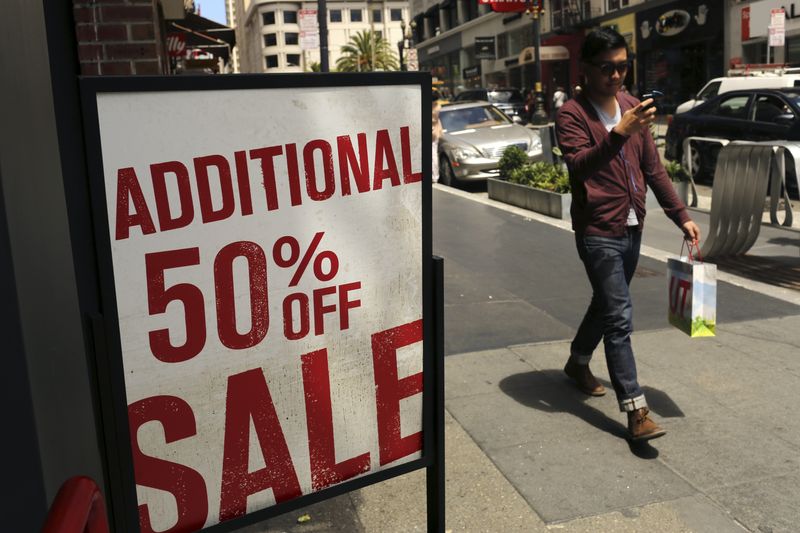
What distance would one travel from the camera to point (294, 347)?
2367 mm

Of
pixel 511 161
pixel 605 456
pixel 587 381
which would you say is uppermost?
pixel 511 161

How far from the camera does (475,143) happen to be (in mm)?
15047

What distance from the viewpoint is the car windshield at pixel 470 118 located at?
53.2 ft

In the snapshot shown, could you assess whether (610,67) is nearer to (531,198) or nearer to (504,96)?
(531,198)

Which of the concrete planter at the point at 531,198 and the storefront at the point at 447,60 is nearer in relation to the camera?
the concrete planter at the point at 531,198

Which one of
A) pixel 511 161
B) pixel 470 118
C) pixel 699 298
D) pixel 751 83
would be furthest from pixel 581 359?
pixel 751 83

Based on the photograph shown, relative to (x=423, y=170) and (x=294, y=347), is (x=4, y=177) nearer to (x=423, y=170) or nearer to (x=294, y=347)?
(x=294, y=347)

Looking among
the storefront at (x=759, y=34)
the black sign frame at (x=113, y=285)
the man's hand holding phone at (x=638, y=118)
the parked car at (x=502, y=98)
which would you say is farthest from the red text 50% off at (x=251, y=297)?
the parked car at (x=502, y=98)

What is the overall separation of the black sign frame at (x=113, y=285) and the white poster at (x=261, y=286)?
0.07ft

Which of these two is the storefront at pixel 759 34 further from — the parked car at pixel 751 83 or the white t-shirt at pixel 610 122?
the white t-shirt at pixel 610 122

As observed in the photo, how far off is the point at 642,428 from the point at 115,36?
11.4ft

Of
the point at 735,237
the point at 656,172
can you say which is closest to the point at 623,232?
the point at 656,172

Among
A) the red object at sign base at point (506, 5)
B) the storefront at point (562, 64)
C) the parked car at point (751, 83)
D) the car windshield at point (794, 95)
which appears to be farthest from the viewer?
the storefront at point (562, 64)

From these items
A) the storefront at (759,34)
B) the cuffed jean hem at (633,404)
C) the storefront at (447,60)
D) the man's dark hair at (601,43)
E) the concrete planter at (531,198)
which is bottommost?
the cuffed jean hem at (633,404)
